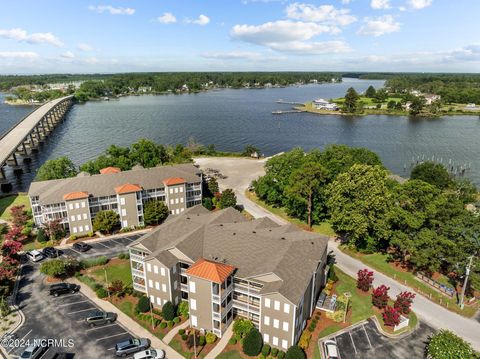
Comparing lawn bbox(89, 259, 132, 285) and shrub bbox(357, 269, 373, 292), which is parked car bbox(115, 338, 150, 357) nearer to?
lawn bbox(89, 259, 132, 285)

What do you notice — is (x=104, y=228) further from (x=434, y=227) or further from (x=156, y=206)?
(x=434, y=227)

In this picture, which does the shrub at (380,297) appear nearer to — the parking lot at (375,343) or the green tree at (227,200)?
the parking lot at (375,343)

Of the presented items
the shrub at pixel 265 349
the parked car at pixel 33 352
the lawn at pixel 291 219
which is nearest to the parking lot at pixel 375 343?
the shrub at pixel 265 349

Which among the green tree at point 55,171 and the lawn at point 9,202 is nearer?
the lawn at point 9,202

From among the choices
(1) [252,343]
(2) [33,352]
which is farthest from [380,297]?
(2) [33,352]

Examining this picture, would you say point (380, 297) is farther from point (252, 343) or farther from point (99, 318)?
point (99, 318)

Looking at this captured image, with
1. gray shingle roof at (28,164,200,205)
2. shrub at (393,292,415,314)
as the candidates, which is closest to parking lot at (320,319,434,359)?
shrub at (393,292,415,314)
